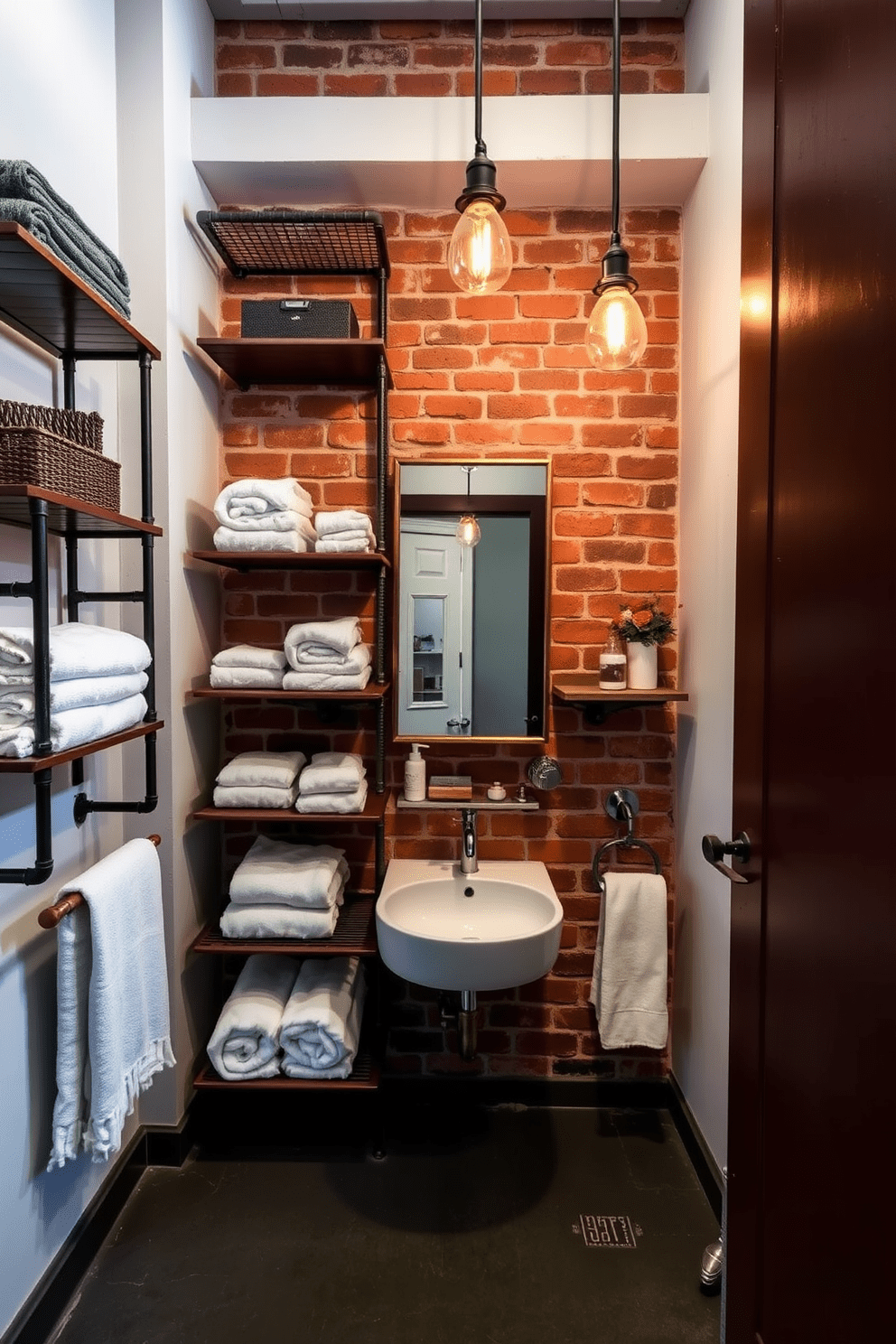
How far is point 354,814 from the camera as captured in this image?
186 centimetres

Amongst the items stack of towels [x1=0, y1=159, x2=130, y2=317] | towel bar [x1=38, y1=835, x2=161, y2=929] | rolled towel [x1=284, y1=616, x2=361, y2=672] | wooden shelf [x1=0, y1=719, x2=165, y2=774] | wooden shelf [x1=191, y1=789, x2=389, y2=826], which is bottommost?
towel bar [x1=38, y1=835, x2=161, y2=929]

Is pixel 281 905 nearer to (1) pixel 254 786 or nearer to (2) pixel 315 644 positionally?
(1) pixel 254 786

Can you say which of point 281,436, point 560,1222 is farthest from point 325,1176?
point 281,436

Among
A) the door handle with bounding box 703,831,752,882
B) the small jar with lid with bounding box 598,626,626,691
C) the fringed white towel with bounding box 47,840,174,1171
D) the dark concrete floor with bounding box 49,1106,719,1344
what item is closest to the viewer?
the door handle with bounding box 703,831,752,882

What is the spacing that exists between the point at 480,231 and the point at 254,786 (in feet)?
4.50


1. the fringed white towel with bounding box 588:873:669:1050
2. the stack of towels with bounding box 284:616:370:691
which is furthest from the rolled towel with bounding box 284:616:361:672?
the fringed white towel with bounding box 588:873:669:1050

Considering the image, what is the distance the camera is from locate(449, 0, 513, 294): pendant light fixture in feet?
4.52

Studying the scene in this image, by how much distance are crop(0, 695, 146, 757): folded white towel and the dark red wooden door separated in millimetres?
1110

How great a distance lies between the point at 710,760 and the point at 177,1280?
166 centimetres

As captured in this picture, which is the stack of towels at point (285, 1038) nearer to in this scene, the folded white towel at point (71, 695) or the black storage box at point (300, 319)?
the folded white towel at point (71, 695)

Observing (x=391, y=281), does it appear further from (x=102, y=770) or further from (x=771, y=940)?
(x=771, y=940)

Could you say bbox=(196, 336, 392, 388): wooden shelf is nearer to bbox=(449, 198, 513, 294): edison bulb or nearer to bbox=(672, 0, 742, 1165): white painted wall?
bbox=(449, 198, 513, 294): edison bulb

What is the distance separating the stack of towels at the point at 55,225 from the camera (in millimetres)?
1046

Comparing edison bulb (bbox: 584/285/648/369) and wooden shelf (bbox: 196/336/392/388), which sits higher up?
wooden shelf (bbox: 196/336/392/388)
